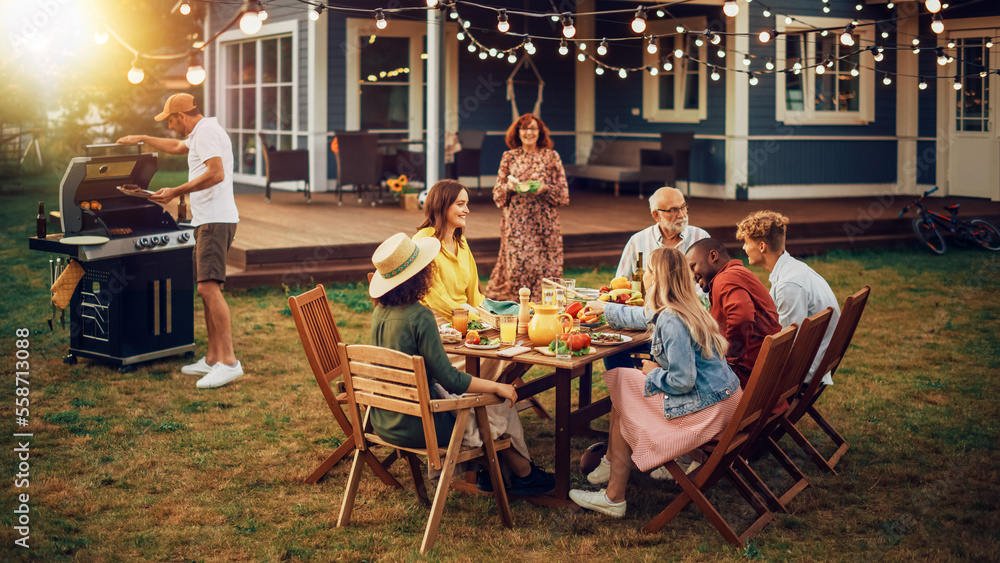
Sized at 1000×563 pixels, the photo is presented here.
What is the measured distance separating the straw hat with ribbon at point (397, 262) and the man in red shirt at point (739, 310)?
125 cm

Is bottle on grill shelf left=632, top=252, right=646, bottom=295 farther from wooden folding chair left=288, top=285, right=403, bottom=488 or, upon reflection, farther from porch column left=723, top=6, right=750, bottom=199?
porch column left=723, top=6, right=750, bottom=199

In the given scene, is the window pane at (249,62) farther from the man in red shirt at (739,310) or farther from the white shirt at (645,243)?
the man in red shirt at (739,310)

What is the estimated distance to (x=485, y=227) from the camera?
34.1 ft

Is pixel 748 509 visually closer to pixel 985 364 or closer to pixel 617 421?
pixel 617 421

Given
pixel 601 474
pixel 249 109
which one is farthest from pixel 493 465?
pixel 249 109

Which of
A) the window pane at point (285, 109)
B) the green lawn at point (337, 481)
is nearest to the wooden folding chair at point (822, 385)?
the green lawn at point (337, 481)

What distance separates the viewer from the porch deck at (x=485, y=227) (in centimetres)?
874

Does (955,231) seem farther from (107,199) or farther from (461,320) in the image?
(107,199)

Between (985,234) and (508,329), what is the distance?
8.90 metres

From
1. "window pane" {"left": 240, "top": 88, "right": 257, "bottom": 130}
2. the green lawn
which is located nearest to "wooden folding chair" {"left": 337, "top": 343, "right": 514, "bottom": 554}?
the green lawn

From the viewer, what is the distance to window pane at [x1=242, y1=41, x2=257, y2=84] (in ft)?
47.9

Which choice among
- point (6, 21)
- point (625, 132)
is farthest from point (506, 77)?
point (6, 21)

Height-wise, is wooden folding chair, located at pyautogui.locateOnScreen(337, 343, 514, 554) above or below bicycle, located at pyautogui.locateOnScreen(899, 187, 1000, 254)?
below

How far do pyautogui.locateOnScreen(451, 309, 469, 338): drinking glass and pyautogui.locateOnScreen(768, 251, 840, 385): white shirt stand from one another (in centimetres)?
142
